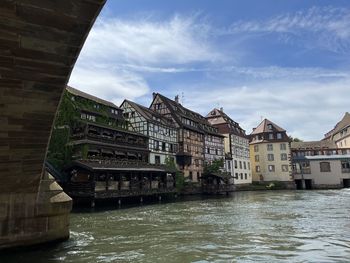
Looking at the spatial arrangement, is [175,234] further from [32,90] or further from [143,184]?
[143,184]

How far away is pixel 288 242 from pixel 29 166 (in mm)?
9875

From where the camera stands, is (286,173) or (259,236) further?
(286,173)

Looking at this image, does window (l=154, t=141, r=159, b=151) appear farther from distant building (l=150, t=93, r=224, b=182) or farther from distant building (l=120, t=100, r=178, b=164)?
distant building (l=150, t=93, r=224, b=182)

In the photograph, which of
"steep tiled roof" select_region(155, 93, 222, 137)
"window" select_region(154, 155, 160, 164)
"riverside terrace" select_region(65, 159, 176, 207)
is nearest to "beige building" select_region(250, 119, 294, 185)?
"steep tiled roof" select_region(155, 93, 222, 137)

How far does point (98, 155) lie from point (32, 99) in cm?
3039

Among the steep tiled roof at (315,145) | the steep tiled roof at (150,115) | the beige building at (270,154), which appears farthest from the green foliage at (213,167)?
the steep tiled roof at (315,145)

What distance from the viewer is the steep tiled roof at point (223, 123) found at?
7250cm

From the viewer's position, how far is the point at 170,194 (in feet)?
152

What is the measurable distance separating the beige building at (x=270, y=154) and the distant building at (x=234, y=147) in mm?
3583

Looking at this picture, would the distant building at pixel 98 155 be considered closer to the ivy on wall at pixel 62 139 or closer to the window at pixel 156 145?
the ivy on wall at pixel 62 139

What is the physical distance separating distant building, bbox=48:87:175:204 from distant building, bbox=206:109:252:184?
27.2 metres

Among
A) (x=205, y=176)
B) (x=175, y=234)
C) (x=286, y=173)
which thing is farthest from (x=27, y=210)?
(x=286, y=173)

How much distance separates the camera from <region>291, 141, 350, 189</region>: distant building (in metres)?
73.3

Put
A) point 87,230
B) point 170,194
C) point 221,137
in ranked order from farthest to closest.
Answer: point 221,137
point 170,194
point 87,230
